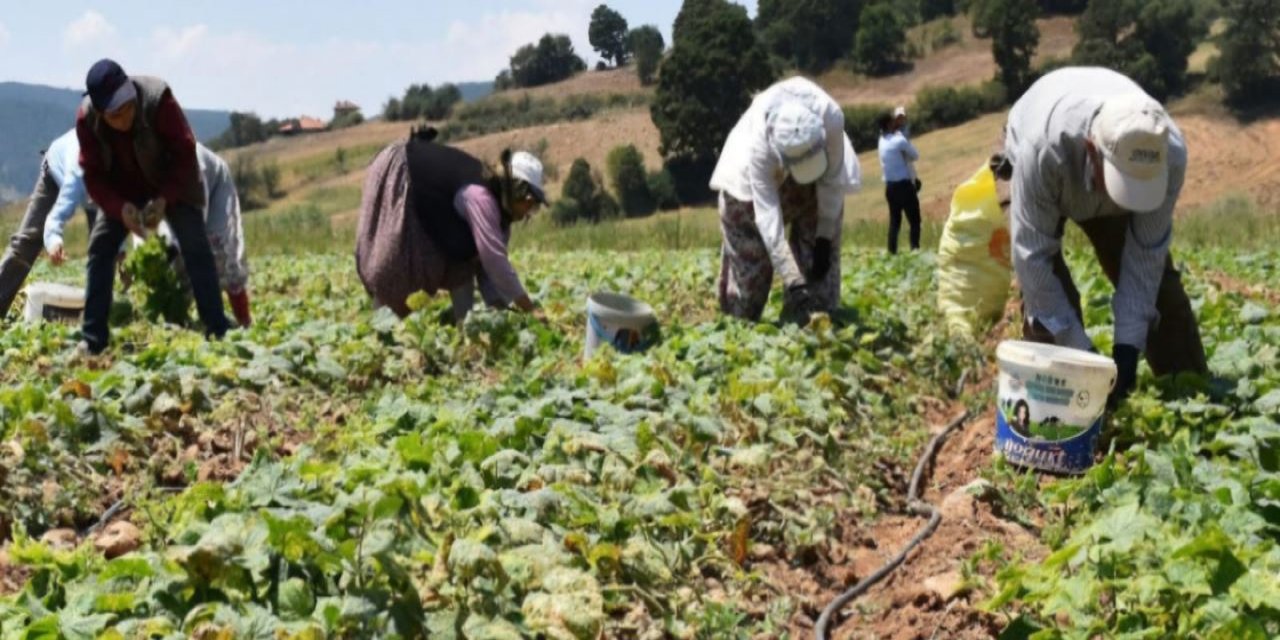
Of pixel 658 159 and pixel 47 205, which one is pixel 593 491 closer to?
pixel 47 205

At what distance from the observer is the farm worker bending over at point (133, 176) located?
6.01m

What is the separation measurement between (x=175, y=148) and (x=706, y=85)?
1678 inches

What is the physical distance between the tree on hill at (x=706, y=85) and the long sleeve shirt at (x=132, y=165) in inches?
1619

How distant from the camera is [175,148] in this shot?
6180 millimetres

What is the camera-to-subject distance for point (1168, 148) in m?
4.21

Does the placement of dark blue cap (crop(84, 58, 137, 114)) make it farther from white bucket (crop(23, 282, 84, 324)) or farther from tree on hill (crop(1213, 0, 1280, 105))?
tree on hill (crop(1213, 0, 1280, 105))

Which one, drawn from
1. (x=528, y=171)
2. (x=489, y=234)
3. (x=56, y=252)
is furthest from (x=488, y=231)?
(x=56, y=252)

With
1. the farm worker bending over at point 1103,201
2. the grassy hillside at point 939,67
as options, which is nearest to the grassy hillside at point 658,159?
the grassy hillside at point 939,67

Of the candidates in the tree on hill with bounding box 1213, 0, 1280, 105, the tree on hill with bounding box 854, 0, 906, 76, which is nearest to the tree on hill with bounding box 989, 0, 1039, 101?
the tree on hill with bounding box 854, 0, 906, 76

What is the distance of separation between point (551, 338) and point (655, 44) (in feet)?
215

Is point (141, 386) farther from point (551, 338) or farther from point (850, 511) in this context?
point (850, 511)

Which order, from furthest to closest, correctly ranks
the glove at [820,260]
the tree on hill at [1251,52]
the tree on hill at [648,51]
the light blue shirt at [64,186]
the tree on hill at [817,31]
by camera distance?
the tree on hill at [648,51], the tree on hill at [817,31], the tree on hill at [1251,52], the light blue shirt at [64,186], the glove at [820,260]

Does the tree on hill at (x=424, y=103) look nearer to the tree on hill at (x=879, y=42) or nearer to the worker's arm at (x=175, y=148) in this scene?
the tree on hill at (x=879, y=42)

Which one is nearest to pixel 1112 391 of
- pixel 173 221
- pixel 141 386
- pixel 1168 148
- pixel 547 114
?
pixel 1168 148
